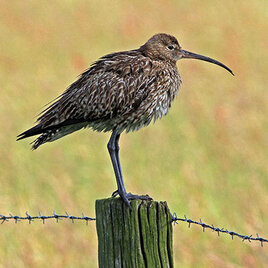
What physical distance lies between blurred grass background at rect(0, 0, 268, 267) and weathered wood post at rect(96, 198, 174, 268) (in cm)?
264

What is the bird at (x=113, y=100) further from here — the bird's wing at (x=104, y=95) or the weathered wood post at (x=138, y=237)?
the weathered wood post at (x=138, y=237)

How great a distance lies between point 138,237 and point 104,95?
206 centimetres

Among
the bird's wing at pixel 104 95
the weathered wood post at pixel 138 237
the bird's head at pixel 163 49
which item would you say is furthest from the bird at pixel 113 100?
the weathered wood post at pixel 138 237

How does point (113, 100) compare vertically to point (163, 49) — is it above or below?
below

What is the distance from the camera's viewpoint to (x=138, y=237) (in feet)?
13.8

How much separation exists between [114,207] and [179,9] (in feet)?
54.0

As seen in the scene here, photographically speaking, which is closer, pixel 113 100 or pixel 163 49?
pixel 113 100

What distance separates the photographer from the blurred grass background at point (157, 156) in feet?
24.0

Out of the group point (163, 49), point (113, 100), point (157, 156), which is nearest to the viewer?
point (113, 100)

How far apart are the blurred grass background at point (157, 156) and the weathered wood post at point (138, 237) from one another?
104 inches

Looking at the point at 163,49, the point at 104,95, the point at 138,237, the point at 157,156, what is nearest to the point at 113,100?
the point at 104,95

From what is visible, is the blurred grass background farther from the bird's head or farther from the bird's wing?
the bird's head

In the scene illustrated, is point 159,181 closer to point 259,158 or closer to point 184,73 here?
point 259,158

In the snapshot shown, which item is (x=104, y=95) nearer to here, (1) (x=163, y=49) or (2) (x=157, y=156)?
(1) (x=163, y=49)
